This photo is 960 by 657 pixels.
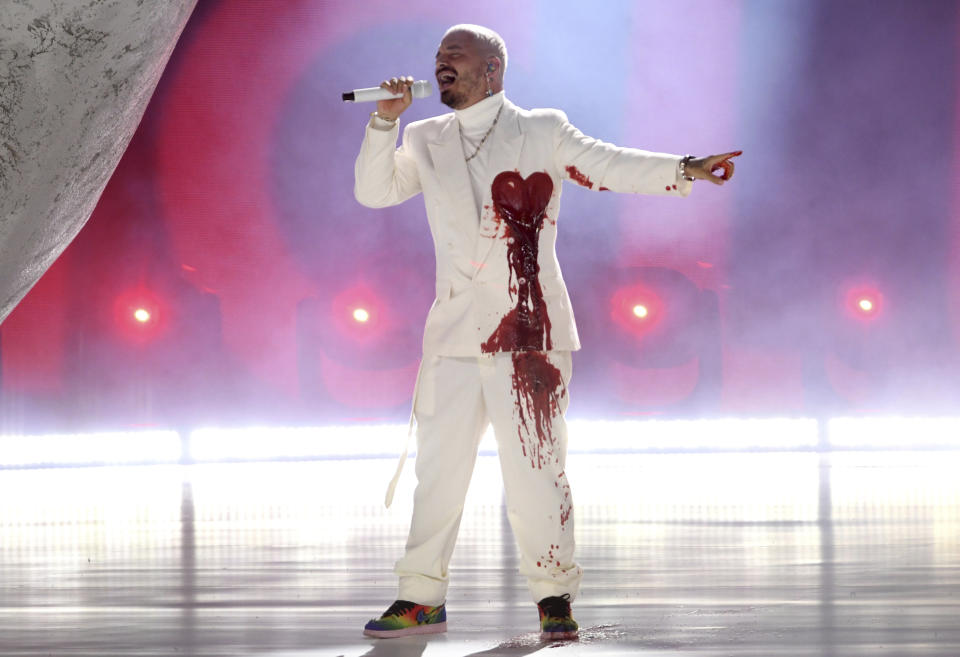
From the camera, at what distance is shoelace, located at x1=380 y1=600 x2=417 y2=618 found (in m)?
2.08

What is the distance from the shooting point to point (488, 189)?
7.16 ft

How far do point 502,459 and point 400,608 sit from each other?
29cm

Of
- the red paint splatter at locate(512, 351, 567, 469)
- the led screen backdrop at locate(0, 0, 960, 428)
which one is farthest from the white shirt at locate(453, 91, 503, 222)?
the led screen backdrop at locate(0, 0, 960, 428)

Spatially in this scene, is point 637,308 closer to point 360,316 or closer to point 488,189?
point 360,316

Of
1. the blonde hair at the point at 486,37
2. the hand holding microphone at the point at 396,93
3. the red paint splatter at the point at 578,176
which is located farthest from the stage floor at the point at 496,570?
the blonde hair at the point at 486,37

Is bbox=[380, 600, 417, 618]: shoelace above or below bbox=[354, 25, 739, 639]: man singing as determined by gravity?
below

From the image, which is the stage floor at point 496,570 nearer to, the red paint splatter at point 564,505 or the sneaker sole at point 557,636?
the sneaker sole at point 557,636

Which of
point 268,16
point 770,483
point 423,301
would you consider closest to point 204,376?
point 423,301

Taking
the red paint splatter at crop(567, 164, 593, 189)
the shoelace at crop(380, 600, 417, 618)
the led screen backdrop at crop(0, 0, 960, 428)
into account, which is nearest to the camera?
the shoelace at crop(380, 600, 417, 618)

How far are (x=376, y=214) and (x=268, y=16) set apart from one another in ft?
4.01

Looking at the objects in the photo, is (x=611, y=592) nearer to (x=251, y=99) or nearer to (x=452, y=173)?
(x=452, y=173)

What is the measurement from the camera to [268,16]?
7.06 meters

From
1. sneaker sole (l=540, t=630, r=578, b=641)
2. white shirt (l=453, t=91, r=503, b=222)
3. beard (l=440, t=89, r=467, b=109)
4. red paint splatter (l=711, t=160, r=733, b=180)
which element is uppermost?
beard (l=440, t=89, r=467, b=109)

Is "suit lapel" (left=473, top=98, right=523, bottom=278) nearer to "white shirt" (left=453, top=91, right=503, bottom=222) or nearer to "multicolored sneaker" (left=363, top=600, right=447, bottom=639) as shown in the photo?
"white shirt" (left=453, top=91, right=503, bottom=222)
